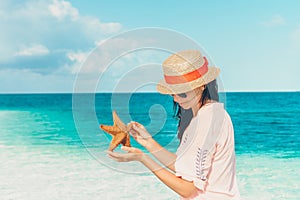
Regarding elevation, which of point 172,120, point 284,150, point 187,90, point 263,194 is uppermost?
point 187,90

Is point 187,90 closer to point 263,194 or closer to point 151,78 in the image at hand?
point 151,78

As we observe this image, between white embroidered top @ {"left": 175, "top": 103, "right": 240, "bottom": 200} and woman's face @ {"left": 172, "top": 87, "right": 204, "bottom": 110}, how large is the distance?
0.15ft

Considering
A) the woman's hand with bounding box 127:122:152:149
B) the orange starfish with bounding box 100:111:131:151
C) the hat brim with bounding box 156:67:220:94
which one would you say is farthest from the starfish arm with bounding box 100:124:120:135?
the hat brim with bounding box 156:67:220:94

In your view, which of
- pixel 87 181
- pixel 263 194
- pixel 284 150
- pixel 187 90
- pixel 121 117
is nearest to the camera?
pixel 187 90

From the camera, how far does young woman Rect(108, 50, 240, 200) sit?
1.54 meters

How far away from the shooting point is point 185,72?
5.04 ft

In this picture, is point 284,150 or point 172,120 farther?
point 284,150

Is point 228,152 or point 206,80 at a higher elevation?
point 206,80

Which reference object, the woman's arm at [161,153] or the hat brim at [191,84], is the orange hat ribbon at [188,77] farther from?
the woman's arm at [161,153]

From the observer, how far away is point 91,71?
1.70 meters

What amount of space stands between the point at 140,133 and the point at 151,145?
7 centimetres

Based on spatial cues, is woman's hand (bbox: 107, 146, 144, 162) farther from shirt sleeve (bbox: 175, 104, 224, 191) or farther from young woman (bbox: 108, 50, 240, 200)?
shirt sleeve (bbox: 175, 104, 224, 191)

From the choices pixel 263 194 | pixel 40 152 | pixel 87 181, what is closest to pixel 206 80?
pixel 263 194

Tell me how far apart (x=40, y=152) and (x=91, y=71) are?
331 inches
